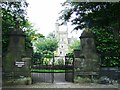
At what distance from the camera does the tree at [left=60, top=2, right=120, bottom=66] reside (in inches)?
320

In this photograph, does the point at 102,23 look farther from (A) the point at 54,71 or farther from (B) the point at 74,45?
(A) the point at 54,71

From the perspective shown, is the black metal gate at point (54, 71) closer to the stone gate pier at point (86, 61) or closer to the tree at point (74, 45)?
the stone gate pier at point (86, 61)

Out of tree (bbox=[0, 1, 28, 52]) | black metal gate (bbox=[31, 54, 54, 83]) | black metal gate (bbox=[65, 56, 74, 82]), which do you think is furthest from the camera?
black metal gate (bbox=[31, 54, 54, 83])

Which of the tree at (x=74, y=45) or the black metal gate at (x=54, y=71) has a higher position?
the tree at (x=74, y=45)

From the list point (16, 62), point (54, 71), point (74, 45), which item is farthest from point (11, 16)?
point (74, 45)

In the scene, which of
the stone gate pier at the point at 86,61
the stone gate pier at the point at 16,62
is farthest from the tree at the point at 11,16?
the stone gate pier at the point at 86,61

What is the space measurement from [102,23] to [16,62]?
3006mm

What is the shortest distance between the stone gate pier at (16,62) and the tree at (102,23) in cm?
199

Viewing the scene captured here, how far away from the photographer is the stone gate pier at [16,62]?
7.70 m

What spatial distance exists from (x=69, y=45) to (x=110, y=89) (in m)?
2.71

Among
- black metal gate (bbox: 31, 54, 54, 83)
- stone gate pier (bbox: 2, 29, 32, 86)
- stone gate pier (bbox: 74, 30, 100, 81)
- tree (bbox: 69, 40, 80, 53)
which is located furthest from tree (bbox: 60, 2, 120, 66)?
stone gate pier (bbox: 2, 29, 32, 86)

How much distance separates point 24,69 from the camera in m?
7.78

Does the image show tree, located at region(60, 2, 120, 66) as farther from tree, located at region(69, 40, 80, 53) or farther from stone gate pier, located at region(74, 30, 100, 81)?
tree, located at region(69, 40, 80, 53)

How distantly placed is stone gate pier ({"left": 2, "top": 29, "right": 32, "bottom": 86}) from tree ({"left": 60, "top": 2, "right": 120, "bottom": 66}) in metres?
1.99
